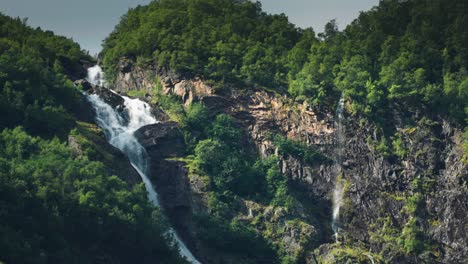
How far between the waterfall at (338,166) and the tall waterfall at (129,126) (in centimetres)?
1717

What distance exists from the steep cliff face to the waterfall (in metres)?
0.45

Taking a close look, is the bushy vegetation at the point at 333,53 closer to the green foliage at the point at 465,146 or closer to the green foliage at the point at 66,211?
the green foliage at the point at 465,146

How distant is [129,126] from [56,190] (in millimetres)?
28042

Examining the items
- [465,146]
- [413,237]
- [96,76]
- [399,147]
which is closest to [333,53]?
[399,147]

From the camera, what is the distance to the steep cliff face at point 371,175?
12544 centimetres

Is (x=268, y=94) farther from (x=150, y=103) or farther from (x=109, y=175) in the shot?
(x=109, y=175)

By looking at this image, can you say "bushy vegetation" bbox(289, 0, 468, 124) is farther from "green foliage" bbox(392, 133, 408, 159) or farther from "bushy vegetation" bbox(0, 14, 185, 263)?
"bushy vegetation" bbox(0, 14, 185, 263)

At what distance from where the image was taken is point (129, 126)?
134 metres

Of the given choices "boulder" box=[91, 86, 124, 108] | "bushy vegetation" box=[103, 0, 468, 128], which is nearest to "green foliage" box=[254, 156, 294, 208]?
"bushy vegetation" box=[103, 0, 468, 128]

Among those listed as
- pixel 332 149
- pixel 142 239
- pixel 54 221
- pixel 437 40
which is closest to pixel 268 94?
pixel 332 149

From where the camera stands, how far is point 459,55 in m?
139

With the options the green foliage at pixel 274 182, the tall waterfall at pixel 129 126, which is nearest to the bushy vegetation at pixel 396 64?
the green foliage at pixel 274 182

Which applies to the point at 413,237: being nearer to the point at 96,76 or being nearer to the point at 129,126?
the point at 129,126

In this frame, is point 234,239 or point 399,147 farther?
point 399,147
